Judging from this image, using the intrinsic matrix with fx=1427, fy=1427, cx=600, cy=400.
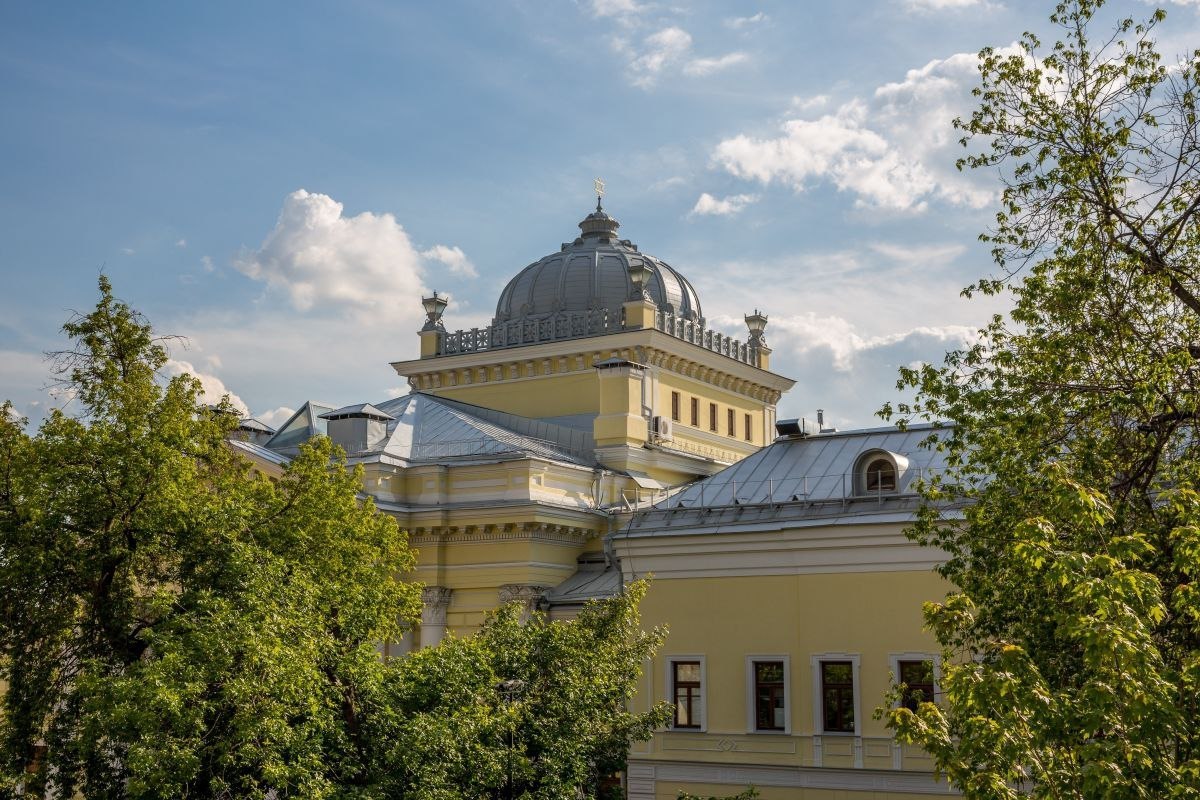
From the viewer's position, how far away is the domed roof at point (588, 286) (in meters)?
49.7

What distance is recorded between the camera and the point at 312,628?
20250mm

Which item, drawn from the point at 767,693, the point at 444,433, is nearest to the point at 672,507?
the point at 767,693

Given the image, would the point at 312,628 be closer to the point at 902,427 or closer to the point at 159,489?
the point at 159,489

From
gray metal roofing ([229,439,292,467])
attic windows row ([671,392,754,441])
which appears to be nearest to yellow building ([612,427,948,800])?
gray metal roofing ([229,439,292,467])

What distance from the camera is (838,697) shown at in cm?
2611

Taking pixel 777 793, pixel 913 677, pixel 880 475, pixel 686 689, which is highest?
pixel 880 475

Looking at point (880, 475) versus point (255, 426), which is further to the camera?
point (255, 426)

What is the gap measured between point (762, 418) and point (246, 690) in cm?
3619

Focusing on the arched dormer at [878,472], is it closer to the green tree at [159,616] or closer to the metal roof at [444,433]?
the green tree at [159,616]

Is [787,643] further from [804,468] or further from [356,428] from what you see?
[356,428]

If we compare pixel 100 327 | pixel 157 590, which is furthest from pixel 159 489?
pixel 100 327

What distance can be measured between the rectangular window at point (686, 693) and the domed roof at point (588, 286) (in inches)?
870

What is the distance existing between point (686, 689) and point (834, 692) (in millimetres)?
3116

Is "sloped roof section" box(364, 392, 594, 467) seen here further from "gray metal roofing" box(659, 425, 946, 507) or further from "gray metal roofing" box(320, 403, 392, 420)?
"gray metal roofing" box(659, 425, 946, 507)
